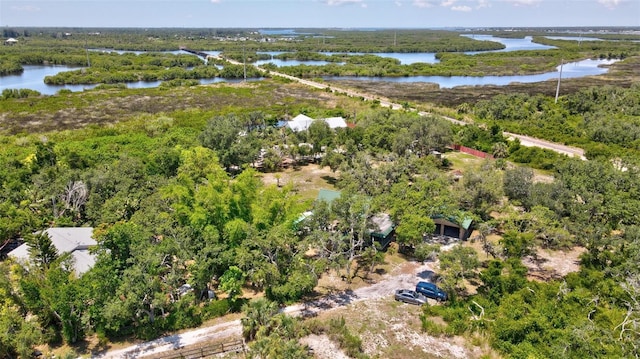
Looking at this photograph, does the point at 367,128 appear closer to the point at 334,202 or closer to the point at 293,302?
the point at 334,202

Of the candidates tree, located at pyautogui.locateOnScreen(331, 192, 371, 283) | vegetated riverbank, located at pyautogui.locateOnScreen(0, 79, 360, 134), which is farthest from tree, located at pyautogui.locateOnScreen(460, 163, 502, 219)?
vegetated riverbank, located at pyautogui.locateOnScreen(0, 79, 360, 134)

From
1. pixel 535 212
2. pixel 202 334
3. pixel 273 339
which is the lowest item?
pixel 202 334

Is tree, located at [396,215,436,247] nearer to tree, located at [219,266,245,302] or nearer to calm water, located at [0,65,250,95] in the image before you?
tree, located at [219,266,245,302]

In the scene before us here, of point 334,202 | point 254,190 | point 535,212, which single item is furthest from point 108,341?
point 535,212

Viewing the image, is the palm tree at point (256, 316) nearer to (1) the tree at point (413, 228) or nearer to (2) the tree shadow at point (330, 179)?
(1) the tree at point (413, 228)

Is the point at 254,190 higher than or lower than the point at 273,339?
higher

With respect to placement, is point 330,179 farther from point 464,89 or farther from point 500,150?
point 464,89
